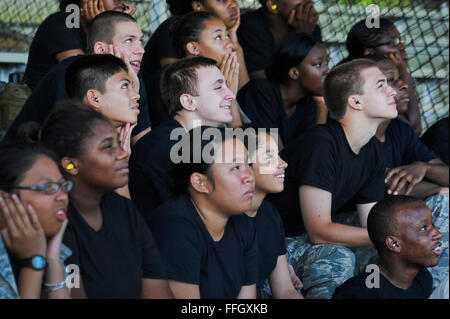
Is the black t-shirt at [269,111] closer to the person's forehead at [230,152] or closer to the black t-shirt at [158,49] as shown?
the black t-shirt at [158,49]

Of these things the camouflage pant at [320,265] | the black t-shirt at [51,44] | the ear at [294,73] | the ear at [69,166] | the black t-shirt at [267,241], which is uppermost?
the black t-shirt at [51,44]

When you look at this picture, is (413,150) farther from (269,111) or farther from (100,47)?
(100,47)

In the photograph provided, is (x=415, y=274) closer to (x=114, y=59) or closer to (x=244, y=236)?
(x=244, y=236)

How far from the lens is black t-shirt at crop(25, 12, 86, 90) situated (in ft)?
12.3

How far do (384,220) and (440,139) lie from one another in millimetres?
1434

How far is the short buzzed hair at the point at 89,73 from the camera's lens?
2961mm

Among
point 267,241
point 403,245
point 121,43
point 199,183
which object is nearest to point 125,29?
point 121,43

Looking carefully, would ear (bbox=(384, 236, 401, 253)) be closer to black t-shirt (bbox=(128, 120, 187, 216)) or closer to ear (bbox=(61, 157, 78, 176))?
black t-shirt (bbox=(128, 120, 187, 216))

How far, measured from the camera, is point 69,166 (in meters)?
2.38

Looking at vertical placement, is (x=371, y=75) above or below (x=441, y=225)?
above

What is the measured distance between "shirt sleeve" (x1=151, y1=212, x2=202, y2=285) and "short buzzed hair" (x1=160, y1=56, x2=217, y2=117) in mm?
863

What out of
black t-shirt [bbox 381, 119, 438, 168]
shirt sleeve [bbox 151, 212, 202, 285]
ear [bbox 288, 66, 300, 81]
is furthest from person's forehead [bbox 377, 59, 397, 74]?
shirt sleeve [bbox 151, 212, 202, 285]

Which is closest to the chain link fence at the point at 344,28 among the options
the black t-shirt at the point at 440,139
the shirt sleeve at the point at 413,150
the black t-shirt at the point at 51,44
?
the black t-shirt at the point at 440,139

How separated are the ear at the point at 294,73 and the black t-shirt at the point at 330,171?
0.62 m
